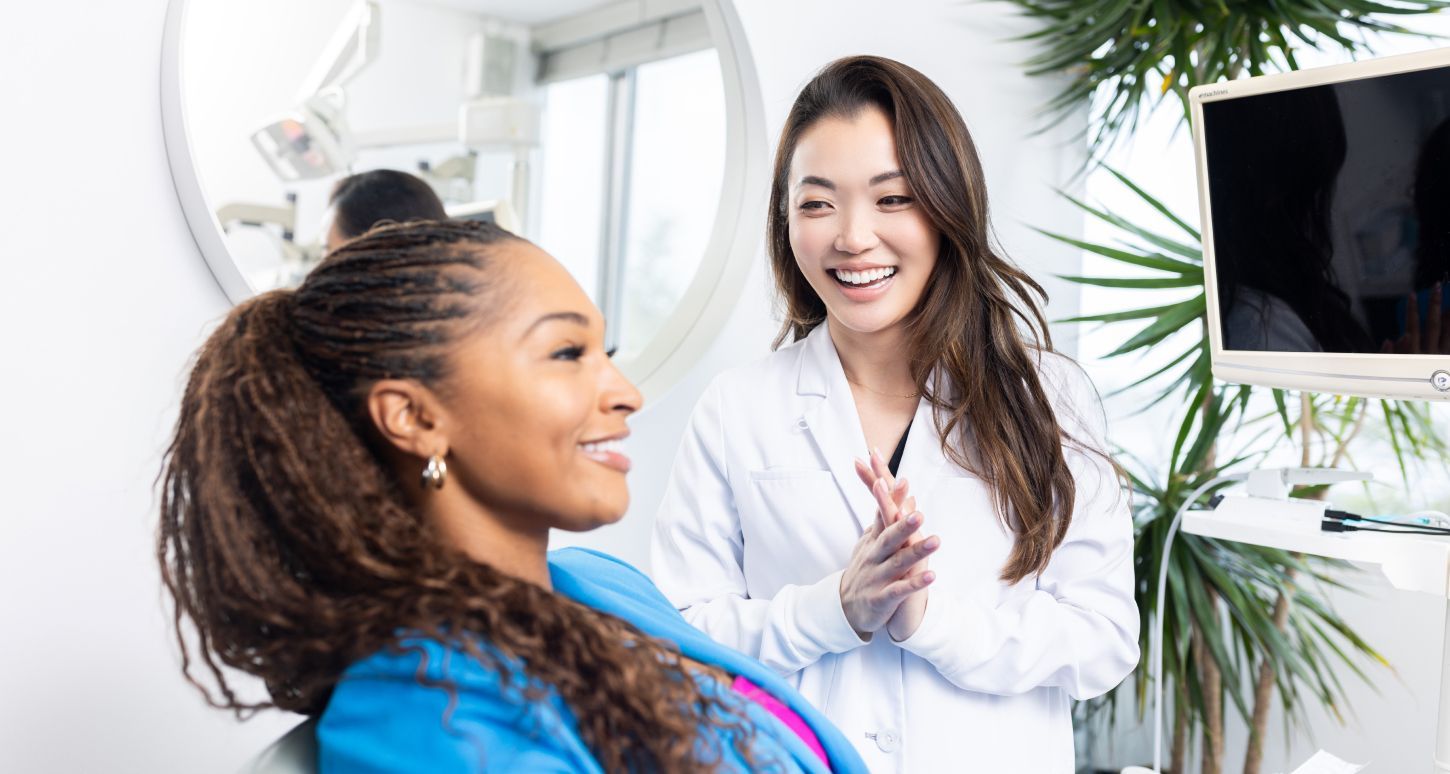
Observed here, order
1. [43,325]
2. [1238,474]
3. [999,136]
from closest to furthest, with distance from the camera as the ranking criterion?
[43,325], [1238,474], [999,136]

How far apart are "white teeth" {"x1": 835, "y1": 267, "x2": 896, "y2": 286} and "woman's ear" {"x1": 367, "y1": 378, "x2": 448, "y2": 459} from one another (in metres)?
0.71

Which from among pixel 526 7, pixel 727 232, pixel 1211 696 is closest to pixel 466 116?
pixel 526 7

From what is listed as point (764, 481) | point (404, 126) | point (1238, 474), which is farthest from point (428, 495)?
point (1238, 474)

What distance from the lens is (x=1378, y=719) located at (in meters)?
2.61

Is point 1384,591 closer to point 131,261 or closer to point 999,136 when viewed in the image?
point 999,136

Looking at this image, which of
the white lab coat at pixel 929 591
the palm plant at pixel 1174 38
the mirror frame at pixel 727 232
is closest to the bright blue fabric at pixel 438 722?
the white lab coat at pixel 929 591

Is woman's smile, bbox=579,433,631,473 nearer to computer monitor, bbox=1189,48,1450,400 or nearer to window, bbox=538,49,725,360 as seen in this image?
computer monitor, bbox=1189,48,1450,400

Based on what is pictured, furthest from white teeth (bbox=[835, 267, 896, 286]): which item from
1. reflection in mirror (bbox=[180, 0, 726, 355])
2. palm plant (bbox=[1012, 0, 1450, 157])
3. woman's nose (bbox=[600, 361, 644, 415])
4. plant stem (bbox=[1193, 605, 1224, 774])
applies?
plant stem (bbox=[1193, 605, 1224, 774])

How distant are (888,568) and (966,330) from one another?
0.42 metres

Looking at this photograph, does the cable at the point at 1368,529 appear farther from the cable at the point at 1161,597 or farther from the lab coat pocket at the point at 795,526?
the lab coat pocket at the point at 795,526

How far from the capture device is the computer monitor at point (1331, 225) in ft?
4.80

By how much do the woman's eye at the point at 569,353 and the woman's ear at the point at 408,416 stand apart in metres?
0.11

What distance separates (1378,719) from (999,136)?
5.14 feet

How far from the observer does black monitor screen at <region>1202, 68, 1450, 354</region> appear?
4.81ft
